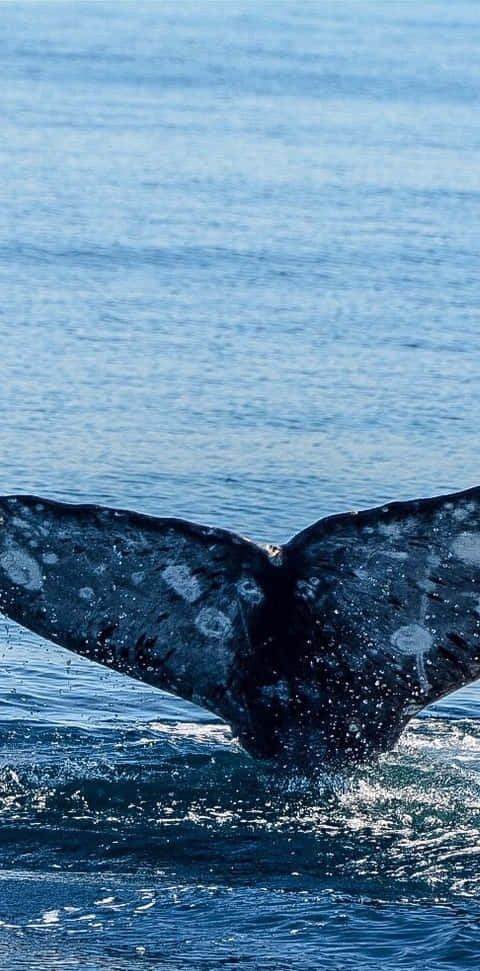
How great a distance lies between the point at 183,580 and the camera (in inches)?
202

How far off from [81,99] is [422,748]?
22.7 m

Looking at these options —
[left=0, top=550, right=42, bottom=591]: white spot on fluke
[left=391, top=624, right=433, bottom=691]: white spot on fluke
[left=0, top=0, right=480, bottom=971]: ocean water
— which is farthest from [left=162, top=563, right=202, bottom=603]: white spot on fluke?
[left=0, top=0, right=480, bottom=971]: ocean water

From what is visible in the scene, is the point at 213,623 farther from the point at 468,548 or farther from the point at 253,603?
the point at 468,548

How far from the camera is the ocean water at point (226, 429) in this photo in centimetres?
520

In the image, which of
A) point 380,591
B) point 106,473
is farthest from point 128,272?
point 380,591

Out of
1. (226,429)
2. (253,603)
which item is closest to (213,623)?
(253,603)

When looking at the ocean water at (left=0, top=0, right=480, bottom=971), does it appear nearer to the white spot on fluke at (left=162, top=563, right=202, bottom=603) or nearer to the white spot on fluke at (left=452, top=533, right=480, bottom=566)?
the white spot on fluke at (left=162, top=563, right=202, bottom=603)

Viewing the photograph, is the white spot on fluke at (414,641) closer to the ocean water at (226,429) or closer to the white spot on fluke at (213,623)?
the white spot on fluke at (213,623)

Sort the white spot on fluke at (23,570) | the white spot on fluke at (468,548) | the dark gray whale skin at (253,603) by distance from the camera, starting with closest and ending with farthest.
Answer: the white spot on fluke at (468,548) < the dark gray whale skin at (253,603) < the white spot on fluke at (23,570)

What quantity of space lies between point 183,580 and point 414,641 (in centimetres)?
66

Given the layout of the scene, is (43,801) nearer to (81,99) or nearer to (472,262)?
(472,262)

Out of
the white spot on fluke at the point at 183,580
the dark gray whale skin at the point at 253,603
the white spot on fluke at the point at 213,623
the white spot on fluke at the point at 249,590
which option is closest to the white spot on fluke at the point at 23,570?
the dark gray whale skin at the point at 253,603

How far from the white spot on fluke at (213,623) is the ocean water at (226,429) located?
766 millimetres

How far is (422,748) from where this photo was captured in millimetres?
6688
